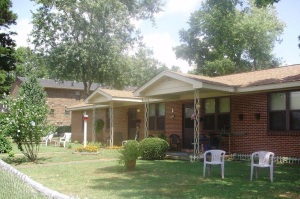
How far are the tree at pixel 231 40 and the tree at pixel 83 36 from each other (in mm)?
12819

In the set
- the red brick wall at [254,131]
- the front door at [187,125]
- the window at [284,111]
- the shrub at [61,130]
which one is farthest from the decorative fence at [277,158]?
the shrub at [61,130]

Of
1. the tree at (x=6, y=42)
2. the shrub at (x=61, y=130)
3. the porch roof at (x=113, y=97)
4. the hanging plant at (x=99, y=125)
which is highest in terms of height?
the tree at (x=6, y=42)

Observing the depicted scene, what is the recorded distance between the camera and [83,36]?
3600 centimetres

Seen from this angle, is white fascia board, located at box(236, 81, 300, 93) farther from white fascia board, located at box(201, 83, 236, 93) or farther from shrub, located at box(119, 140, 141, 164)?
shrub, located at box(119, 140, 141, 164)

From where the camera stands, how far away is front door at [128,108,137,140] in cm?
2338

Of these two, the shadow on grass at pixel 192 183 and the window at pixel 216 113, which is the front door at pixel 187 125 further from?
the shadow on grass at pixel 192 183

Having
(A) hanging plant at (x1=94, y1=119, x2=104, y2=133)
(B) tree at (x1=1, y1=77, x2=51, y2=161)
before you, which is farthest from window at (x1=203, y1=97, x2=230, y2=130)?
(A) hanging plant at (x1=94, y1=119, x2=104, y2=133)

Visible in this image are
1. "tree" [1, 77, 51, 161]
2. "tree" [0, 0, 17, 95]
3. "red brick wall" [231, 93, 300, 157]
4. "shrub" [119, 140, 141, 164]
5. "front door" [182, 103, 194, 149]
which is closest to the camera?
"shrub" [119, 140, 141, 164]

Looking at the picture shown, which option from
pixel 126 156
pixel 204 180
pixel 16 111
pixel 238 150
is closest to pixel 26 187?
pixel 126 156

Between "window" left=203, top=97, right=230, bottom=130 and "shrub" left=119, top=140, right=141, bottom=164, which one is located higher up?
"window" left=203, top=97, right=230, bottom=130

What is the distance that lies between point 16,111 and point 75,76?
79.4 ft

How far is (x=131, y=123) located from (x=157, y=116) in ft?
11.6

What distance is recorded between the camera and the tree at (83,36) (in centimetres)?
3422

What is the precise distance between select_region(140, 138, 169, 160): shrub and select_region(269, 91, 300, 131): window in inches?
198
